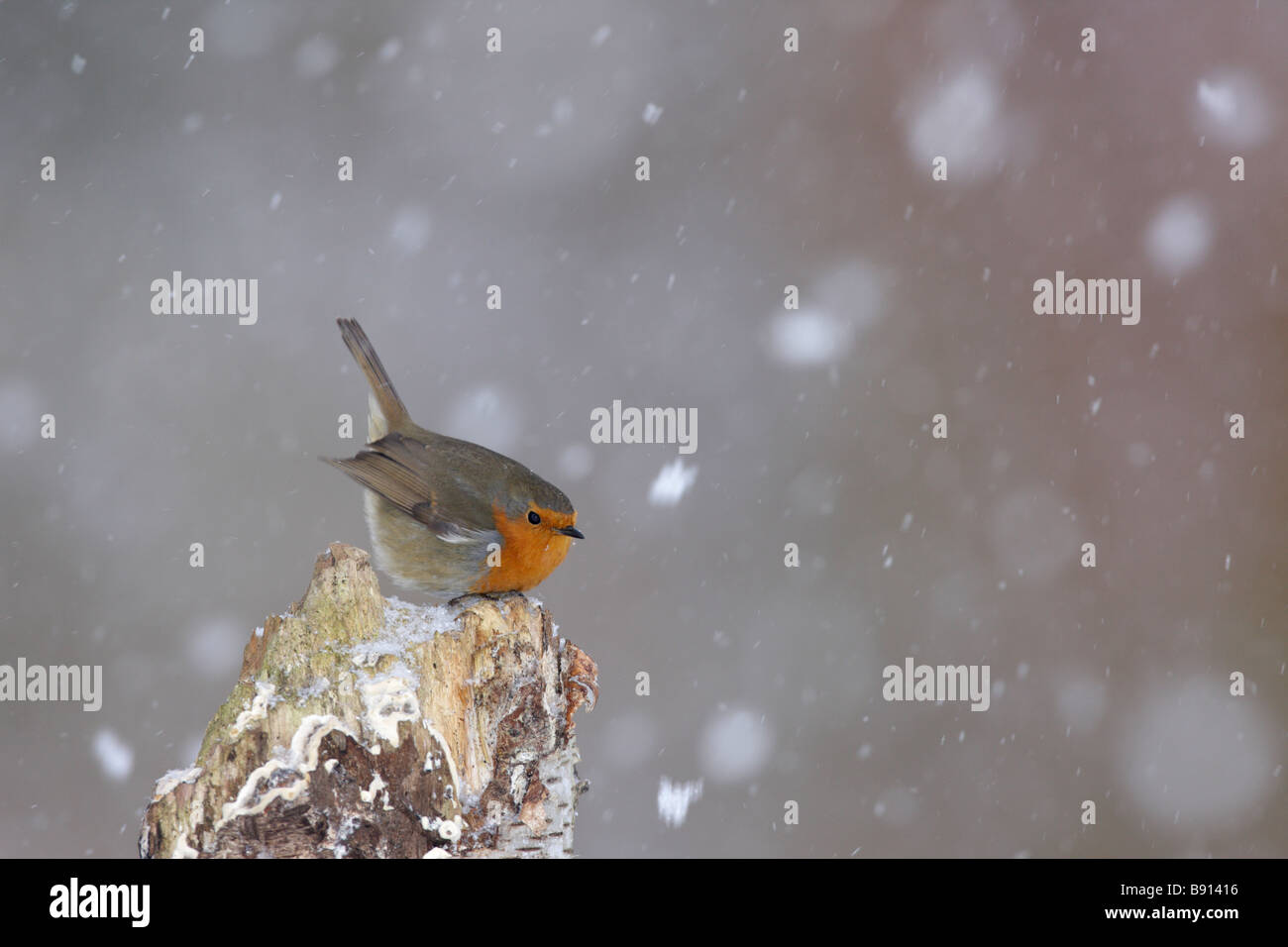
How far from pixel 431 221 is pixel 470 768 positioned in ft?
12.5

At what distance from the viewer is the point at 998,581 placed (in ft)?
18.3

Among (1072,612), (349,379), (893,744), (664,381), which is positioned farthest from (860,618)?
(349,379)

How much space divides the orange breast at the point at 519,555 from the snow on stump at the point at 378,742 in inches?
9.9

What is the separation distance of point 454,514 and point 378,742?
3.33 ft

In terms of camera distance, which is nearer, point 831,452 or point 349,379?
point 349,379

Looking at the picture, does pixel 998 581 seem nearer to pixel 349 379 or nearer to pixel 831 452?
pixel 831 452

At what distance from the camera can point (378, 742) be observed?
2.00 m

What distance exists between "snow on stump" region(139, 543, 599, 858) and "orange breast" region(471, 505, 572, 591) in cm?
25

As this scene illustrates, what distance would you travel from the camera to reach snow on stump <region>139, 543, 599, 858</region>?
1926 millimetres
